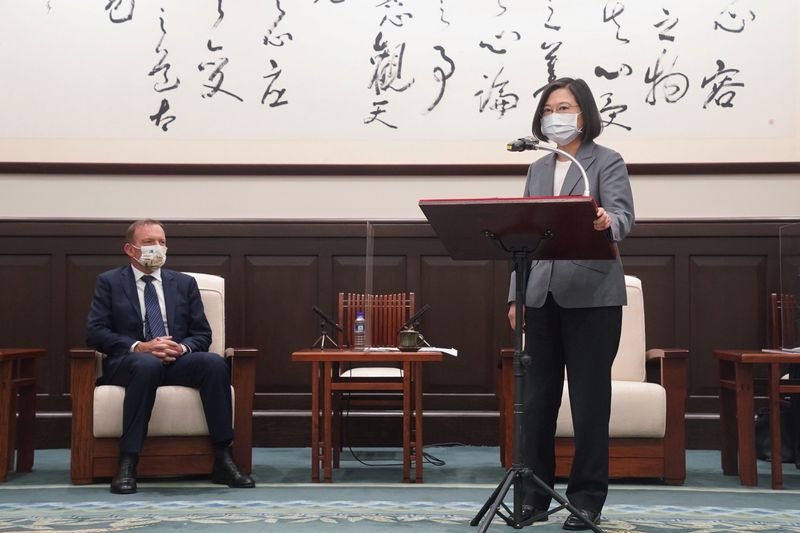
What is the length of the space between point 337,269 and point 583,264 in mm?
2297

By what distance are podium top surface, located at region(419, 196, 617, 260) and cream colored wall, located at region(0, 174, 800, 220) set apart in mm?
2260

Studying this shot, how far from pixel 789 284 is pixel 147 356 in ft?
9.65

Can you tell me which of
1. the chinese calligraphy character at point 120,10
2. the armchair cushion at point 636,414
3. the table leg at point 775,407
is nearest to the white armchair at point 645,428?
the armchair cushion at point 636,414

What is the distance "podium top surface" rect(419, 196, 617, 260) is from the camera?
219cm

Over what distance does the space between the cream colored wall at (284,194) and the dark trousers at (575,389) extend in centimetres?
211

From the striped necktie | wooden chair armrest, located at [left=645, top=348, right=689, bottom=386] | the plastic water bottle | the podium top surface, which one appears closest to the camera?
the podium top surface

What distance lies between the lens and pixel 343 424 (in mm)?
4605

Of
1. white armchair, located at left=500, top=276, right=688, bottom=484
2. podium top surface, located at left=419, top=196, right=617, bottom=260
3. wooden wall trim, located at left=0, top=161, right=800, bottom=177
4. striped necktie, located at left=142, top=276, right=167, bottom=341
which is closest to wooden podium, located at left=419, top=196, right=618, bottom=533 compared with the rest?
podium top surface, located at left=419, top=196, right=617, bottom=260

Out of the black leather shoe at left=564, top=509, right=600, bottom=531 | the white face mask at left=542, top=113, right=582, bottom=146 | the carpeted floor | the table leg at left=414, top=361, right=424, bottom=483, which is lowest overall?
the carpeted floor

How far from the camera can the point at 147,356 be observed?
3529 millimetres

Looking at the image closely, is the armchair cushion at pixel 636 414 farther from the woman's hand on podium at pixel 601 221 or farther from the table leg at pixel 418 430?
the woman's hand on podium at pixel 601 221

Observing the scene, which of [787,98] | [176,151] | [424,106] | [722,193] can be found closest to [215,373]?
[176,151]

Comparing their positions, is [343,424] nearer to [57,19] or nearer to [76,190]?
[76,190]

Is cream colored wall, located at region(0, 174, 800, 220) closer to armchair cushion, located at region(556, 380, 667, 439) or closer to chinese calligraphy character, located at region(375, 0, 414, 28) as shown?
chinese calligraphy character, located at region(375, 0, 414, 28)
